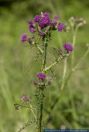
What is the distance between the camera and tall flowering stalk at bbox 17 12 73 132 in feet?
5.21

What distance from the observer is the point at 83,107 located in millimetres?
3195

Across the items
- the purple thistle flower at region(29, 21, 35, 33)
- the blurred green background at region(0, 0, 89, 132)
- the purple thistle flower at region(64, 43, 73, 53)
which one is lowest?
the blurred green background at region(0, 0, 89, 132)

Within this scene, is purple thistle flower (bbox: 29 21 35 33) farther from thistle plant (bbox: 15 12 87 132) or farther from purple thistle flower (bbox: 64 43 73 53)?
purple thistle flower (bbox: 64 43 73 53)

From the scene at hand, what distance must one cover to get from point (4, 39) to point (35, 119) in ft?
16.3

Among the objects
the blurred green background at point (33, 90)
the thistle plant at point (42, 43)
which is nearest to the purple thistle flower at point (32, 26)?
the thistle plant at point (42, 43)

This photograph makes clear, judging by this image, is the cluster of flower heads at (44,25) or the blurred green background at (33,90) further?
the blurred green background at (33,90)

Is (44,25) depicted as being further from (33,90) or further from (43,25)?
(33,90)

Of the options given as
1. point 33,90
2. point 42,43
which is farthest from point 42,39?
point 33,90

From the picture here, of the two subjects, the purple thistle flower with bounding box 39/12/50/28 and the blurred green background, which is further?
the blurred green background

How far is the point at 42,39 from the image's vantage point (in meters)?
1.64

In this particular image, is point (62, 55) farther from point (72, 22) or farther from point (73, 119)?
point (73, 119)

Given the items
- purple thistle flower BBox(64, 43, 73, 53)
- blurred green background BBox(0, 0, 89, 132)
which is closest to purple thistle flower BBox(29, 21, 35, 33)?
purple thistle flower BBox(64, 43, 73, 53)

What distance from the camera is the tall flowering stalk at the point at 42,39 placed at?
5.21ft

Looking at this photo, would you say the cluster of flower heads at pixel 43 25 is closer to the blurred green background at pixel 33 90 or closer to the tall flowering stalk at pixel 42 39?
the tall flowering stalk at pixel 42 39
